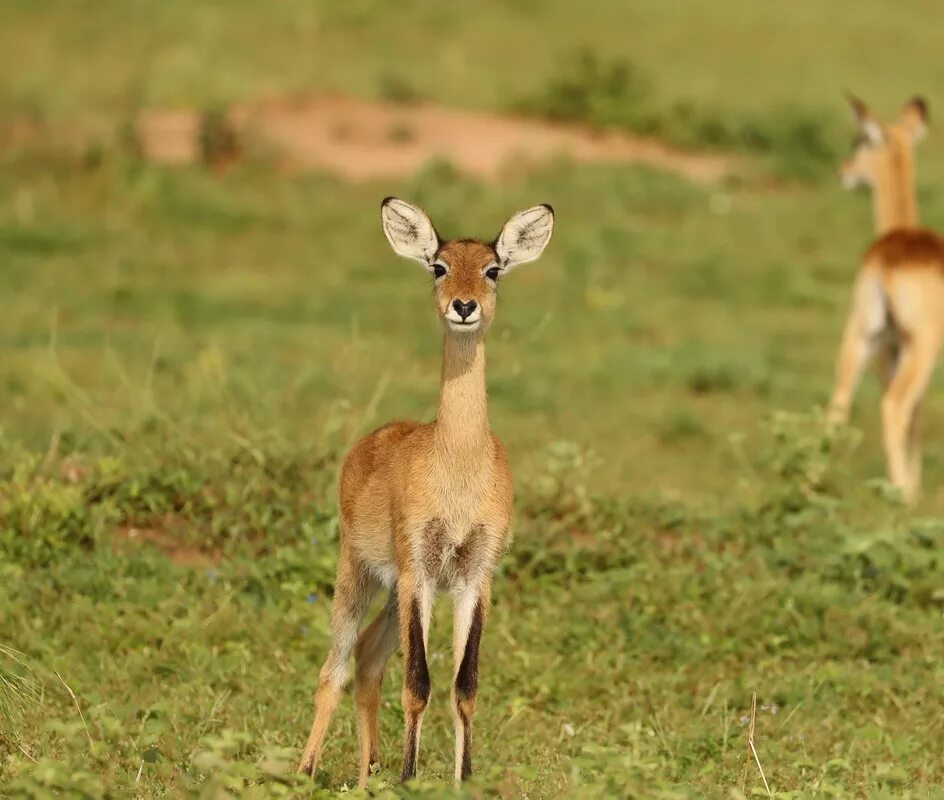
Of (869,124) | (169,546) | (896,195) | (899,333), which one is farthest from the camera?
(869,124)

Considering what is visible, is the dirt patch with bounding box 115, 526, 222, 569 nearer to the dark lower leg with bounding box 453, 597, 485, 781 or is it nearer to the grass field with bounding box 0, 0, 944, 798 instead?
the grass field with bounding box 0, 0, 944, 798

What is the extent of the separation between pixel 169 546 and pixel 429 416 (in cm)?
229

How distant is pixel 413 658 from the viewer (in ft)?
17.0

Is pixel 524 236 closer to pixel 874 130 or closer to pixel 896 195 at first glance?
pixel 896 195

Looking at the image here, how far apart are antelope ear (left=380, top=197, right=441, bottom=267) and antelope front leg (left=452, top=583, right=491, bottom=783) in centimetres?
101

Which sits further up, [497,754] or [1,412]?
[1,412]

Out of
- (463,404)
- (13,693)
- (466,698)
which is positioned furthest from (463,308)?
(13,693)

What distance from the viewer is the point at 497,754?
5844 millimetres

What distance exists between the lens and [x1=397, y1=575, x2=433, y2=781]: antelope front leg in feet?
16.9

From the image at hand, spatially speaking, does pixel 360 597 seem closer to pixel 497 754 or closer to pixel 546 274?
pixel 497 754

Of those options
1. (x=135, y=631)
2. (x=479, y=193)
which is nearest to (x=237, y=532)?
(x=135, y=631)

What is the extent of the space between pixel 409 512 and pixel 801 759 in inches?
62.5

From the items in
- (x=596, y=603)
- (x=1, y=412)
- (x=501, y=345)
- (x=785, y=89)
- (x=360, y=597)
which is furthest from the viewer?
(x=785, y=89)

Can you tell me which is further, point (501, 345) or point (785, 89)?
point (785, 89)
